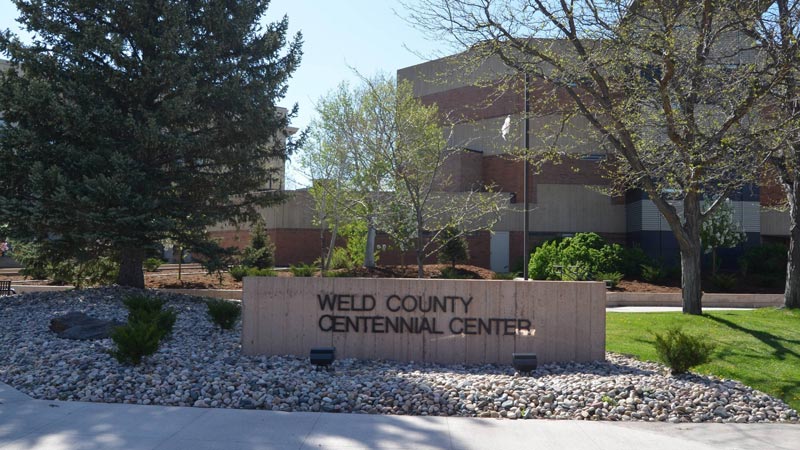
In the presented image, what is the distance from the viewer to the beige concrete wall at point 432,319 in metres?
10.6

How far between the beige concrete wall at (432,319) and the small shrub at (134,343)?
2014mm

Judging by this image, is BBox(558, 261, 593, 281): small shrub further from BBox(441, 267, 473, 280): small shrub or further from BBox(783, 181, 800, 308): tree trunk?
BBox(783, 181, 800, 308): tree trunk

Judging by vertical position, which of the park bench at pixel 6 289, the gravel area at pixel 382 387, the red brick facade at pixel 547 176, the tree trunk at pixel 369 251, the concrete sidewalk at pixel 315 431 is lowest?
the concrete sidewalk at pixel 315 431

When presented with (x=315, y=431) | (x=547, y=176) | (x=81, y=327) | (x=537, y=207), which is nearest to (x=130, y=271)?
(x=81, y=327)

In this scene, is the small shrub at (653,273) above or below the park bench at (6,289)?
above

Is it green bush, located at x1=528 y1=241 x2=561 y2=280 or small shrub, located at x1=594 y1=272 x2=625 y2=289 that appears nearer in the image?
small shrub, located at x1=594 y1=272 x2=625 y2=289

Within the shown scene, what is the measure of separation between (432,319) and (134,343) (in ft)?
15.0

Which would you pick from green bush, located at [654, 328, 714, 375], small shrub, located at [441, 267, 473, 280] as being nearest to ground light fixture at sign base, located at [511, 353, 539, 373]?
green bush, located at [654, 328, 714, 375]

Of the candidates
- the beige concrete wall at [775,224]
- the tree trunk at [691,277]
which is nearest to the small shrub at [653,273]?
the tree trunk at [691,277]

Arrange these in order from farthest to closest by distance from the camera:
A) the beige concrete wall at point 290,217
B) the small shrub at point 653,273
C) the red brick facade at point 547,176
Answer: the beige concrete wall at point 290,217
the red brick facade at point 547,176
the small shrub at point 653,273

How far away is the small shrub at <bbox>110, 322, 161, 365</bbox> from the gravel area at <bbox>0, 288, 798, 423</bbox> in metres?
→ 0.15

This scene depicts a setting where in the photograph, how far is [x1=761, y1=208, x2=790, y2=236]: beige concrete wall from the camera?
33438 mm

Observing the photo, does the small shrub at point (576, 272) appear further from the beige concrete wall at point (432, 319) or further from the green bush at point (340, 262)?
the beige concrete wall at point (432, 319)

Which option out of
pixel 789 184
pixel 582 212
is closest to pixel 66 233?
pixel 789 184
